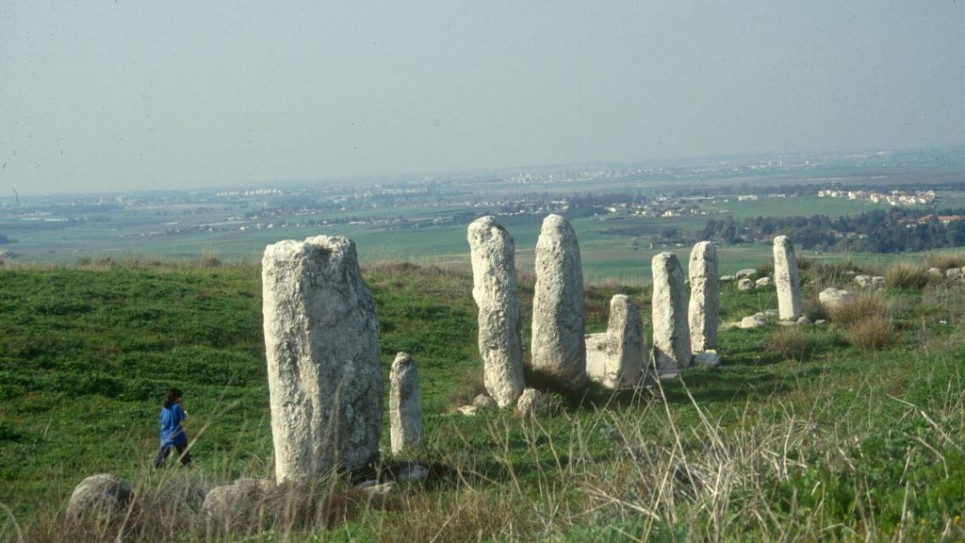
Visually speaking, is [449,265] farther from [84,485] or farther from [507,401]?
[84,485]

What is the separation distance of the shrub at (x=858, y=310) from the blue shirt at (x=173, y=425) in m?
14.1

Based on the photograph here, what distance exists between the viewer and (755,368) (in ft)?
56.9

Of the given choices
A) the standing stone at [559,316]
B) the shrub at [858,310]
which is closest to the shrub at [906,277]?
the shrub at [858,310]

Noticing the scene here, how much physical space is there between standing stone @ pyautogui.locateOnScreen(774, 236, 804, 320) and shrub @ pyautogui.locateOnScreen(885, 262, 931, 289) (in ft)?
20.1

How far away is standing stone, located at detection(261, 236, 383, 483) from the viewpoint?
10.3m

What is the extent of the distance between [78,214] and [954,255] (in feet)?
188

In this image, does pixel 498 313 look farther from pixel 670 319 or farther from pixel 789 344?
pixel 789 344

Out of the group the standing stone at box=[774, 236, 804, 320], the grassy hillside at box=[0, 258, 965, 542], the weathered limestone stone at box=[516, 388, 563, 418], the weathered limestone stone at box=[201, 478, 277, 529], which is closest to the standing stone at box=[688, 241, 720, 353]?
the grassy hillside at box=[0, 258, 965, 542]

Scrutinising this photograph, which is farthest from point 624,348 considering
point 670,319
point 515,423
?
point 515,423

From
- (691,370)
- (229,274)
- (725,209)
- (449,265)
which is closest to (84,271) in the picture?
(229,274)

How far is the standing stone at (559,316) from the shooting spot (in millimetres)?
15406

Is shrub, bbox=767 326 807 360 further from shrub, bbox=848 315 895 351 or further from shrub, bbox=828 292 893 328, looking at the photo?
shrub, bbox=828 292 893 328

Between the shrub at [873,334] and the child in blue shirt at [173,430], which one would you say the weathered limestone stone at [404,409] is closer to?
the child in blue shirt at [173,430]

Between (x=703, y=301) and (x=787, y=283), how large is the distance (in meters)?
3.99
